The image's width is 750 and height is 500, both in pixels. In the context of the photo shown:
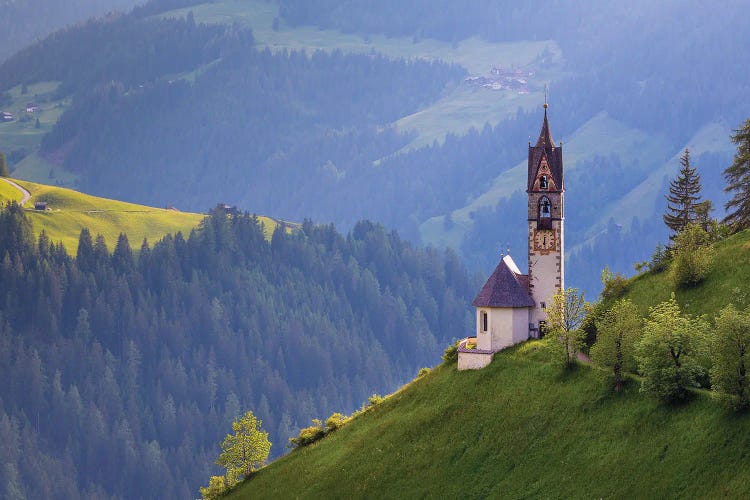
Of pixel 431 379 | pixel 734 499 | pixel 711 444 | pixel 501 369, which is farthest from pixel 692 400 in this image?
pixel 431 379

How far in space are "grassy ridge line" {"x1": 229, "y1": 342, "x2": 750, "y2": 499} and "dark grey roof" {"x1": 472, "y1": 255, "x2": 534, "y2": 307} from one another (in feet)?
13.1

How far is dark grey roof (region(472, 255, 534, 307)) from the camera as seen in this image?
124125 mm

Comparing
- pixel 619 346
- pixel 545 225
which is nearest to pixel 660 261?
pixel 545 225

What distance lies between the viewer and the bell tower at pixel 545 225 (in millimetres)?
125562

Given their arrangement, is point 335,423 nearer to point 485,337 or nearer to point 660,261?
point 485,337

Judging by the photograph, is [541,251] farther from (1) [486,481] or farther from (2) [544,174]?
(1) [486,481]

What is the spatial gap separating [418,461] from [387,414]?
1377 centimetres

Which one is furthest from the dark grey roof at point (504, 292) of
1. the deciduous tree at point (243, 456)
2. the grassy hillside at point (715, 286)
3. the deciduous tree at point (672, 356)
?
the deciduous tree at point (243, 456)

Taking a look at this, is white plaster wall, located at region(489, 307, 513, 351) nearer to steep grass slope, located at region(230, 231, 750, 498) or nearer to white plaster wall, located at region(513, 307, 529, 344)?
white plaster wall, located at region(513, 307, 529, 344)

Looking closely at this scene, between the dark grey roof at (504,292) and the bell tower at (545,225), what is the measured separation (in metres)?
1.13

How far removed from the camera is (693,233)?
398ft

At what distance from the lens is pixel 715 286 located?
11400cm

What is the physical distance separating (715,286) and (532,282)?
1719cm

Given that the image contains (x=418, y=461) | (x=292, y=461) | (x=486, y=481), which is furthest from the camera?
(x=292, y=461)
